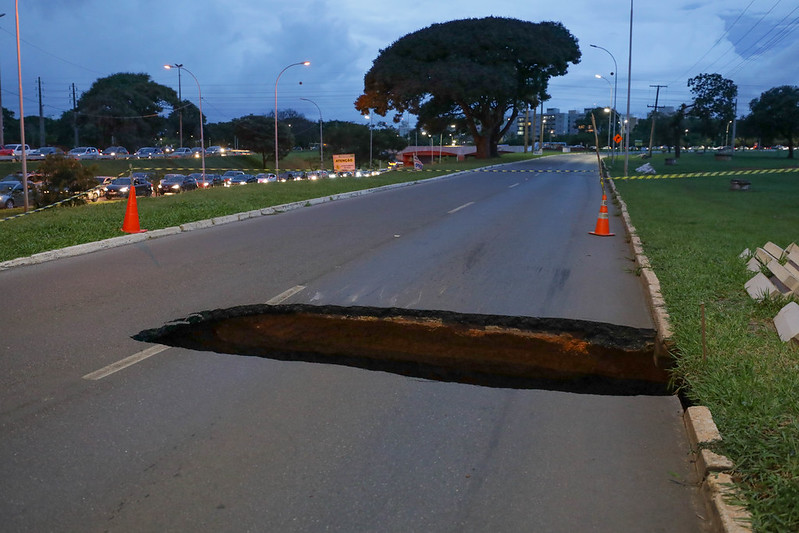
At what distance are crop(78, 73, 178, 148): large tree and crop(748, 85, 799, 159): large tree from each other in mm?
72845

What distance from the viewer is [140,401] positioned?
15.8 feet

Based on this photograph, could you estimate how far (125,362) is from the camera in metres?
5.69

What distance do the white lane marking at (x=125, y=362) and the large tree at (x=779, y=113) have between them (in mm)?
77833

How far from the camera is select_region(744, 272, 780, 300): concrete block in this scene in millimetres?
7348

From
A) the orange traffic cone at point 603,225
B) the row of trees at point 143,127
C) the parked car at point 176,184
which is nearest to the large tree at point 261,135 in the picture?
the row of trees at point 143,127

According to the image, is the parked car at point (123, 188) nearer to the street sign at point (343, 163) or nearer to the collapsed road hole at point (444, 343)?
the street sign at point (343, 163)

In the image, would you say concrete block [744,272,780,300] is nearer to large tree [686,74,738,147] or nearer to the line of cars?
the line of cars

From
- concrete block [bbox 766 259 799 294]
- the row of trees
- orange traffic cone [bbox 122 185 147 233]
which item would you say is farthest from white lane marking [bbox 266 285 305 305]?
the row of trees

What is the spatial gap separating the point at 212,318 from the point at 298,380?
218cm

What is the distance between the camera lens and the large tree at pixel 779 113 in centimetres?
7200

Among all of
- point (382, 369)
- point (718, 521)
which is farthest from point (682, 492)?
point (382, 369)

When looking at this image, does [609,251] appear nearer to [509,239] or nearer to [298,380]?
[509,239]

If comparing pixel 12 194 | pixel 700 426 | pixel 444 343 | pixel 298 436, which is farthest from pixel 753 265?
pixel 12 194

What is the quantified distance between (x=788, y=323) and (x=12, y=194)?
3201 centimetres
